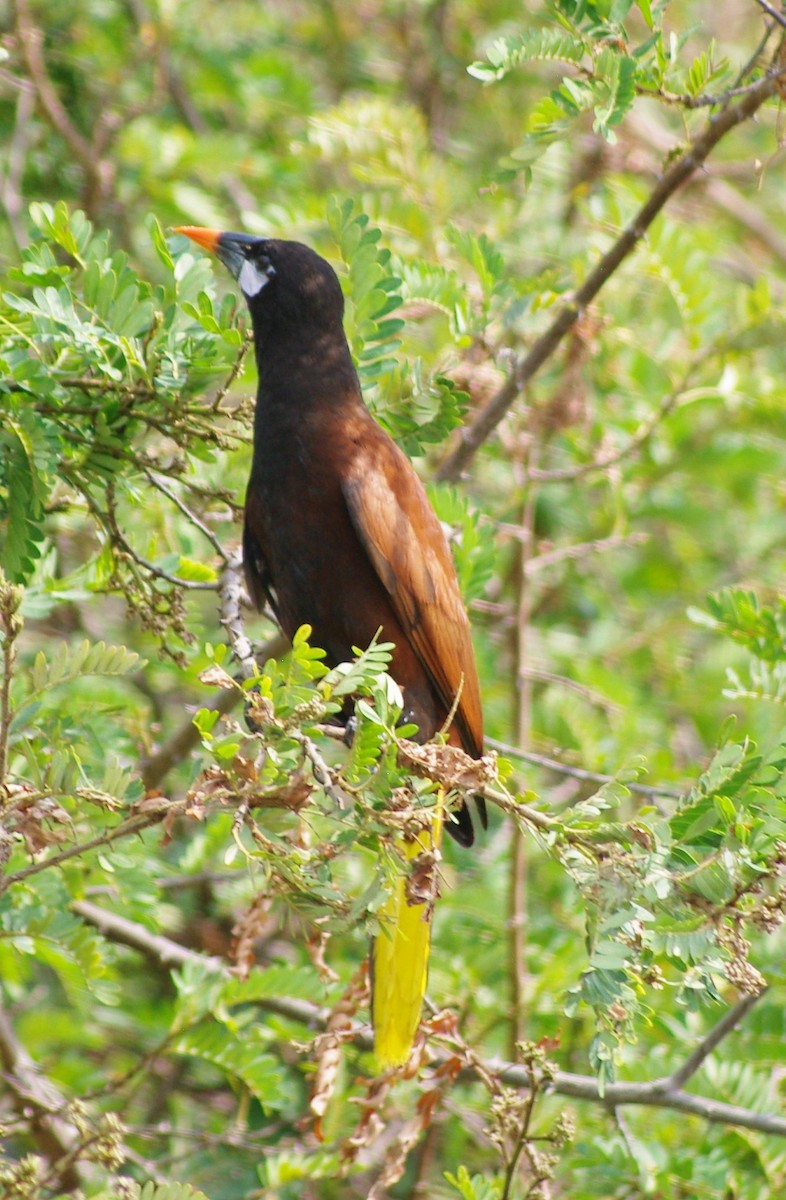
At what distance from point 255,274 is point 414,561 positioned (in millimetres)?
974

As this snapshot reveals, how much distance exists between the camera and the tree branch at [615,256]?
9.70 feet

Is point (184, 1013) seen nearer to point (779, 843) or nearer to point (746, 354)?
point (779, 843)

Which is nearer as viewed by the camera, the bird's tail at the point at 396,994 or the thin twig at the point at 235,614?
the thin twig at the point at 235,614

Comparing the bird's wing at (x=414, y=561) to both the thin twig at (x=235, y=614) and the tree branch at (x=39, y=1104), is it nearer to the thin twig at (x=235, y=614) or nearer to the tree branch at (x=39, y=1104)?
the thin twig at (x=235, y=614)

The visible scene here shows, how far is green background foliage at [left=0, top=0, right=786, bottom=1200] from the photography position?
2.19m

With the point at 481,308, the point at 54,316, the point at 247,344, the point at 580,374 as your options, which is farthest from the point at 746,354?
the point at 54,316

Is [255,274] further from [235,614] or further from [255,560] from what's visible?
[235,614]

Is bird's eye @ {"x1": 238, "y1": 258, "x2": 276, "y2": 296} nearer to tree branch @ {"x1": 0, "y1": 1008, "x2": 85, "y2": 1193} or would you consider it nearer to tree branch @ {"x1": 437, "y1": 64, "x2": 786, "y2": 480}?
tree branch @ {"x1": 437, "y1": 64, "x2": 786, "y2": 480}

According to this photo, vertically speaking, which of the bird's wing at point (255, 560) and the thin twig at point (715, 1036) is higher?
the bird's wing at point (255, 560)

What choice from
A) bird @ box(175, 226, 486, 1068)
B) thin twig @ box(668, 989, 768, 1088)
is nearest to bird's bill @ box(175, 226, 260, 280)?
bird @ box(175, 226, 486, 1068)

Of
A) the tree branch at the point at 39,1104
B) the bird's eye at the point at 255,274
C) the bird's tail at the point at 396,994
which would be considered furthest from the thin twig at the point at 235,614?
the tree branch at the point at 39,1104

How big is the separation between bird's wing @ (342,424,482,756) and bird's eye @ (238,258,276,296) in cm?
62

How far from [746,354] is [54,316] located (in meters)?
2.49

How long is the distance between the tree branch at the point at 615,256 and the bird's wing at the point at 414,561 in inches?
10.1
